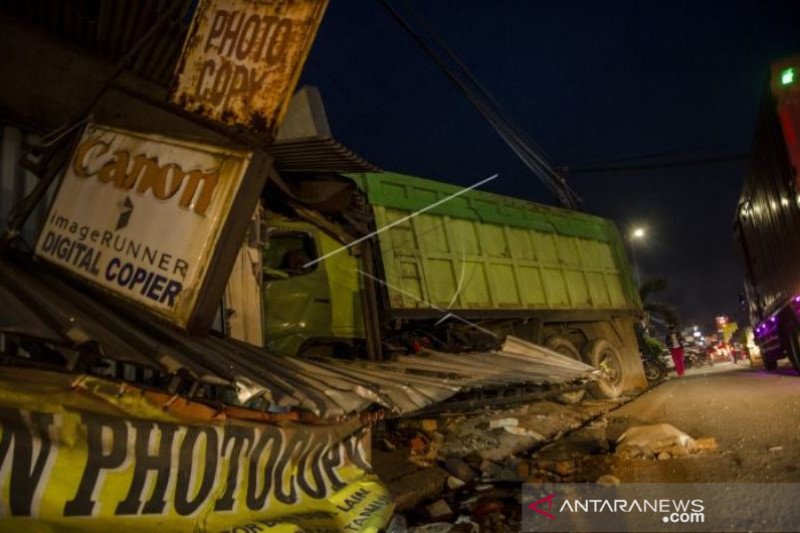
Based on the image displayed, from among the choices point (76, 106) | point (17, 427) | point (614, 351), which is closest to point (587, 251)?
point (614, 351)

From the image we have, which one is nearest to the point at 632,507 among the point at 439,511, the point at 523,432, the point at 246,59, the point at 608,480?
the point at 608,480

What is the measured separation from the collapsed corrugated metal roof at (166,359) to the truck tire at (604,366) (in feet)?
18.9

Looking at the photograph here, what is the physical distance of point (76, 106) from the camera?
4.38 metres

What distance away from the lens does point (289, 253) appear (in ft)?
20.1

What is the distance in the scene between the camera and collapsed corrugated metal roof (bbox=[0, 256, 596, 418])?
6.46ft

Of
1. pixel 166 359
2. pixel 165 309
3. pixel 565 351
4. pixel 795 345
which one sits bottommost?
pixel 795 345

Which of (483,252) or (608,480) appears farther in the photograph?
(483,252)

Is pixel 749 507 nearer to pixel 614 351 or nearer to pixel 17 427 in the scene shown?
pixel 17 427

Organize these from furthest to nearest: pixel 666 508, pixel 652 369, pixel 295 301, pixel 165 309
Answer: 1. pixel 652 369
2. pixel 295 301
3. pixel 666 508
4. pixel 165 309

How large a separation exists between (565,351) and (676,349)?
9827 mm

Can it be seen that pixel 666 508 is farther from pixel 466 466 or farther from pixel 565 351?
pixel 565 351

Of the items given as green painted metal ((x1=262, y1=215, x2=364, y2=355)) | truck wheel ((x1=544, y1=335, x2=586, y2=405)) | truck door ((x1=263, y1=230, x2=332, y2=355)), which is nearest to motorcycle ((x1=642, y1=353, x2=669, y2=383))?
truck wheel ((x1=544, y1=335, x2=586, y2=405))

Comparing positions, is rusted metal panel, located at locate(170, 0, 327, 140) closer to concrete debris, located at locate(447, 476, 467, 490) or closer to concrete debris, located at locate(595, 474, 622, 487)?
concrete debris, located at locate(447, 476, 467, 490)

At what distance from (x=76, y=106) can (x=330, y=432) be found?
158 inches
